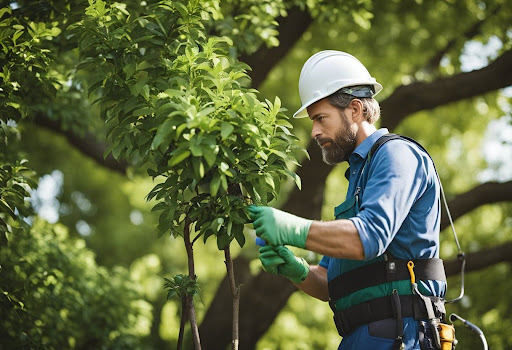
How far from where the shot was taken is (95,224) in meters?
16.6

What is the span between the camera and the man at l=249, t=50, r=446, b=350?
281 centimetres

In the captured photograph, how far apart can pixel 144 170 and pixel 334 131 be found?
5560mm

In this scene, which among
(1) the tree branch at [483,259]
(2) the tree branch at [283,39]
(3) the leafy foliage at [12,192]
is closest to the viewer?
(3) the leafy foliage at [12,192]

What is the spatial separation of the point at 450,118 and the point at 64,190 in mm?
9514

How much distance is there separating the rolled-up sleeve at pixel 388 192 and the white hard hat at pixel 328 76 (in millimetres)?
508

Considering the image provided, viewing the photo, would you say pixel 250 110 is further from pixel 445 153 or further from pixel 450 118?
pixel 445 153

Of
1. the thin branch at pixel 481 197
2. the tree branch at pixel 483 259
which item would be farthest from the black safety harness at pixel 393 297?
the tree branch at pixel 483 259

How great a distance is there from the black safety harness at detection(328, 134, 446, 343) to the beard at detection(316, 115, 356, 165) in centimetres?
22

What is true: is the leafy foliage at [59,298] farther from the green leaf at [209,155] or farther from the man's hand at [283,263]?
the green leaf at [209,155]

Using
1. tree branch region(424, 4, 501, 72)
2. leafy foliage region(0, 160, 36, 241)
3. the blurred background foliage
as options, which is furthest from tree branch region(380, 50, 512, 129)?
leafy foliage region(0, 160, 36, 241)

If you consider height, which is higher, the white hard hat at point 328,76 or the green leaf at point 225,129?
the green leaf at point 225,129

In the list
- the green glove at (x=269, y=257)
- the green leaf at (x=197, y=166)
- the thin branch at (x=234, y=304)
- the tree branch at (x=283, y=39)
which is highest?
the green leaf at (x=197, y=166)

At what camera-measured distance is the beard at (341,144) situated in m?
3.43

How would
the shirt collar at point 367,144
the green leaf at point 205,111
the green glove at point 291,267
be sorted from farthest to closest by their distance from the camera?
the shirt collar at point 367,144 < the green glove at point 291,267 < the green leaf at point 205,111
